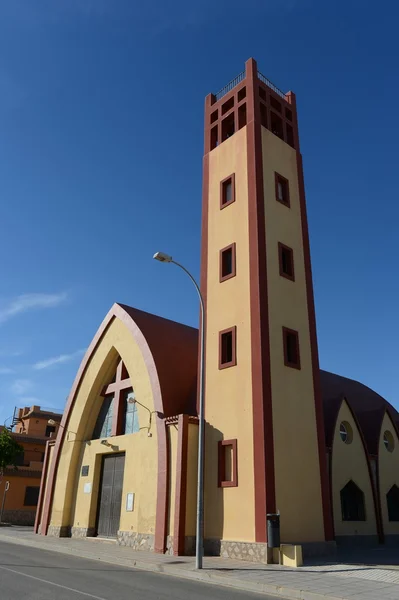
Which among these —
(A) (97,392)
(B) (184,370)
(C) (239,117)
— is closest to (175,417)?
(B) (184,370)

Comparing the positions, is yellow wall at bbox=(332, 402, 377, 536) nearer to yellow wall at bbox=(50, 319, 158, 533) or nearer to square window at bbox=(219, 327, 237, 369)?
square window at bbox=(219, 327, 237, 369)

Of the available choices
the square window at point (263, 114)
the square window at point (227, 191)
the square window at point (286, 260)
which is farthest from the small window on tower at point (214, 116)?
the square window at point (286, 260)

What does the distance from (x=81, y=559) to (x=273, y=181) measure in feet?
61.7

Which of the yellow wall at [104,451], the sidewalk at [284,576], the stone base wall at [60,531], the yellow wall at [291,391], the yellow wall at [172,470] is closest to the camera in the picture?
the sidewalk at [284,576]

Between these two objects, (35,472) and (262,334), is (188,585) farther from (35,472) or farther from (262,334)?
(35,472)

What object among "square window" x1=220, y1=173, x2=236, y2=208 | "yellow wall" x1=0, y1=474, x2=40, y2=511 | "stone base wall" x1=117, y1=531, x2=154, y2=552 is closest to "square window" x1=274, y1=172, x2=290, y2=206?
"square window" x1=220, y1=173, x2=236, y2=208

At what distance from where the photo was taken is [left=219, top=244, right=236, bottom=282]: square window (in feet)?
75.6

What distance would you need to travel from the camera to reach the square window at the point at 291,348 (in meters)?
21.2

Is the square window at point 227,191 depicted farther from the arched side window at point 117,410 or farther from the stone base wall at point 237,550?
the stone base wall at point 237,550

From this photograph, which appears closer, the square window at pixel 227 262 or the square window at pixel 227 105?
the square window at pixel 227 262

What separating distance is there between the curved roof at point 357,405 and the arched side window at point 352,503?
2.83 meters

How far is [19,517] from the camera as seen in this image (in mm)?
40281

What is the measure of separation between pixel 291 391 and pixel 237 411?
2.56 metres

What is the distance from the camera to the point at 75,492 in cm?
2748
